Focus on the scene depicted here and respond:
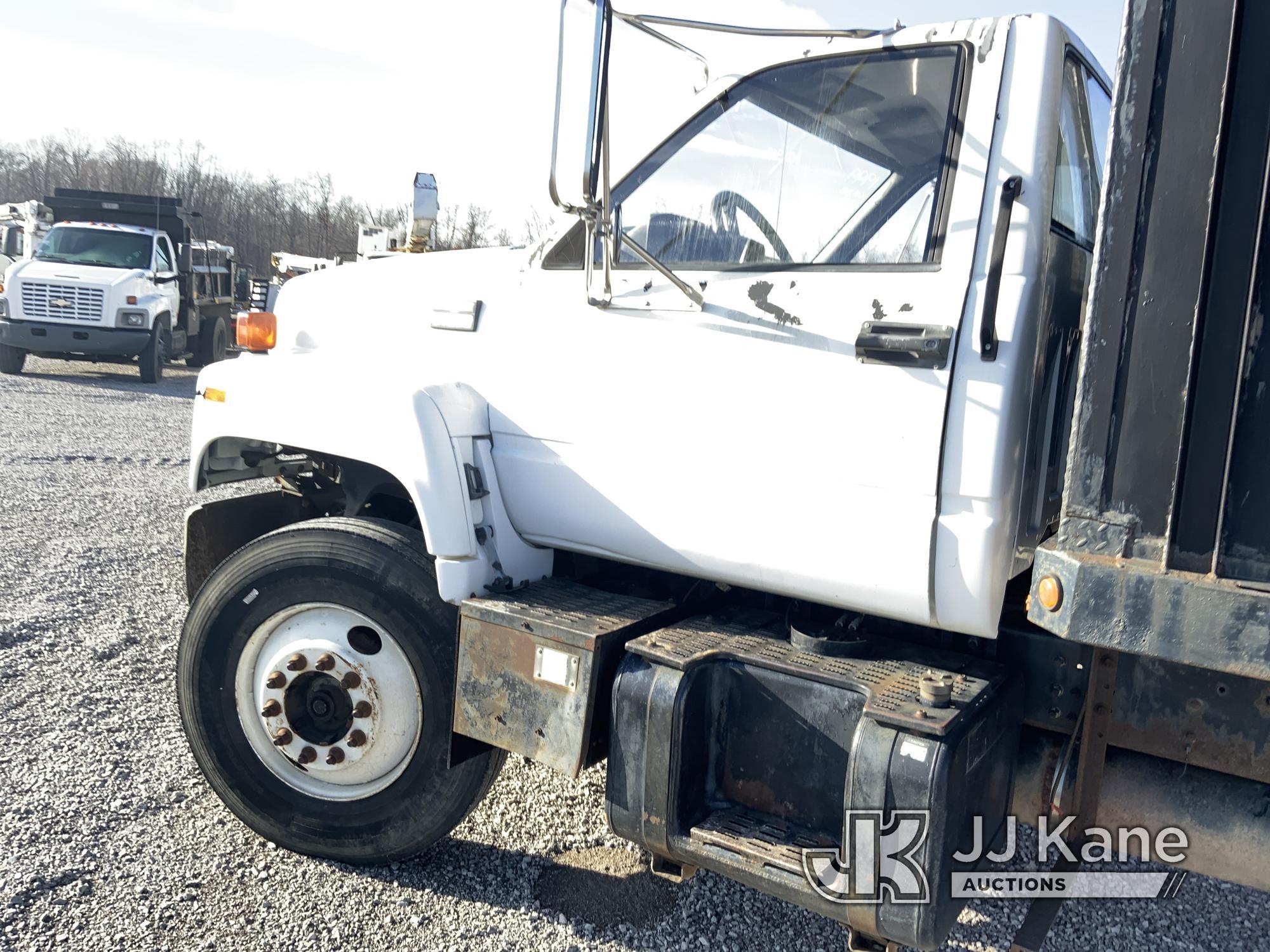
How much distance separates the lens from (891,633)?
2873 mm

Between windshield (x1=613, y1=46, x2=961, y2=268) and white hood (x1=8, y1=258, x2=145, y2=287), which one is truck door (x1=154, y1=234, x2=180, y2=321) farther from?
windshield (x1=613, y1=46, x2=961, y2=268)

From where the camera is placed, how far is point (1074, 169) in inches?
109

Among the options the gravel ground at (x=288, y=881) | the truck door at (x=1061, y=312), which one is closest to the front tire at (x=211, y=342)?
the gravel ground at (x=288, y=881)

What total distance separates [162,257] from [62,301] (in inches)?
78.5

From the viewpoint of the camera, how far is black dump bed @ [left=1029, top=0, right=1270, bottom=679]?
1.83m

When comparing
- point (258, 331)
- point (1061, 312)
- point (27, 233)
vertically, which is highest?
point (27, 233)

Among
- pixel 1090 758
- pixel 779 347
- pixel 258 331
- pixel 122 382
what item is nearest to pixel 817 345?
pixel 779 347

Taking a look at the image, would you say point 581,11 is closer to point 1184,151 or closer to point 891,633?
point 1184,151

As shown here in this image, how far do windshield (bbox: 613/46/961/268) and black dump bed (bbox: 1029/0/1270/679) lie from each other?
25.6 inches

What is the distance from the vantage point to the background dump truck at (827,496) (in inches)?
75.5

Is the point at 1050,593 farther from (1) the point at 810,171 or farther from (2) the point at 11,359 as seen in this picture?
(2) the point at 11,359

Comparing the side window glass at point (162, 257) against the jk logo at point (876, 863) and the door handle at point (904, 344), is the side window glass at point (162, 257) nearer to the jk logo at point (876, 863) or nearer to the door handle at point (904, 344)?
the door handle at point (904, 344)

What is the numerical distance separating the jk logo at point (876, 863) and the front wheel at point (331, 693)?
119cm

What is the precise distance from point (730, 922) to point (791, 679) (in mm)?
1035
